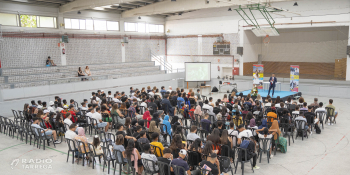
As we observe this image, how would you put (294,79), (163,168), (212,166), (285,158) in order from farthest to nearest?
(294,79), (285,158), (163,168), (212,166)

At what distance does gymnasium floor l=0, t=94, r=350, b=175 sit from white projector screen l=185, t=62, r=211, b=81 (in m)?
11.8

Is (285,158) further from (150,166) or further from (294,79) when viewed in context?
(294,79)

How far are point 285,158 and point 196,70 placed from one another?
538 inches

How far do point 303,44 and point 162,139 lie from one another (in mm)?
18384

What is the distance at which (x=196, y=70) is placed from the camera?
20.3 meters

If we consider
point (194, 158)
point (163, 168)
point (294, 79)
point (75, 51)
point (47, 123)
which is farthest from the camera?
point (75, 51)

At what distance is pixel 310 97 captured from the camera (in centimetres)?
1603

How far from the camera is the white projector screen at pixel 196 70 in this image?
20.3m

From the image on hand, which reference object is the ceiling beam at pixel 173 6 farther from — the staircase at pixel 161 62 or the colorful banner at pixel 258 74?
the staircase at pixel 161 62

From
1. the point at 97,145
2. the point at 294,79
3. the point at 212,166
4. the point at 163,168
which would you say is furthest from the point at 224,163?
the point at 294,79

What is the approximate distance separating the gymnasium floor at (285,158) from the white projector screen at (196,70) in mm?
11832

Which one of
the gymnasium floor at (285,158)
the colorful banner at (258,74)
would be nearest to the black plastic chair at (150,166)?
the gymnasium floor at (285,158)

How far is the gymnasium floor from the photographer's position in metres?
6.41

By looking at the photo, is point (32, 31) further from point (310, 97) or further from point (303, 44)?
point (303, 44)
